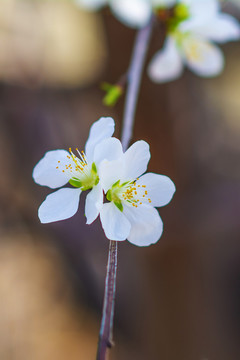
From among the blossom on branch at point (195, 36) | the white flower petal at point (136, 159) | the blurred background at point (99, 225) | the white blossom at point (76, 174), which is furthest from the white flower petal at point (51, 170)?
the blurred background at point (99, 225)

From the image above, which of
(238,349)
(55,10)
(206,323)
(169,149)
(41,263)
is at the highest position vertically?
(55,10)

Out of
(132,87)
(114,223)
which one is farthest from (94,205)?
(132,87)

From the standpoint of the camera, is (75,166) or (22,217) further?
(22,217)

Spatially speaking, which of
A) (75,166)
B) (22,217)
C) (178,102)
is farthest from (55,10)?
(75,166)

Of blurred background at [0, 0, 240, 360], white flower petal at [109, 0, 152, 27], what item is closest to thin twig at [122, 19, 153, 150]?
white flower petal at [109, 0, 152, 27]

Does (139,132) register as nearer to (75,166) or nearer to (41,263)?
(41,263)

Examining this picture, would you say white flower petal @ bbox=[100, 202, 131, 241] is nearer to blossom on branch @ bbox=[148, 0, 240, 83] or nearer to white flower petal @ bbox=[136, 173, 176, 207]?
white flower petal @ bbox=[136, 173, 176, 207]
